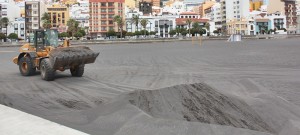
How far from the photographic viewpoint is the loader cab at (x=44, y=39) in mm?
18078

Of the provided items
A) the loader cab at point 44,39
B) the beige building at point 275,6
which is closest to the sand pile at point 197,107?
the loader cab at point 44,39

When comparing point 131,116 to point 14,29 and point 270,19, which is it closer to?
point 14,29

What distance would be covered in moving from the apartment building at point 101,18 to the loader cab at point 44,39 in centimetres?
13366

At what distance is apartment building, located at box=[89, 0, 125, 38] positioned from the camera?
151 meters

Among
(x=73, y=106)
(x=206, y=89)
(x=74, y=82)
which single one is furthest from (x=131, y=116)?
(x=74, y=82)

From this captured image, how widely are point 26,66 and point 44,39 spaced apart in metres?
1.76

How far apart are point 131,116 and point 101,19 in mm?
146218

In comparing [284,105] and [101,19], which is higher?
[101,19]

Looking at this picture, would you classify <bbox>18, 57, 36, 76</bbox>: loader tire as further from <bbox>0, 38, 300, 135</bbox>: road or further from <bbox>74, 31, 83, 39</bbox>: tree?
<bbox>74, 31, 83, 39</bbox>: tree

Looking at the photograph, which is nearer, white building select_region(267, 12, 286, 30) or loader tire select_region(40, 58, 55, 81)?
loader tire select_region(40, 58, 55, 81)

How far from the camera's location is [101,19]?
151125 millimetres

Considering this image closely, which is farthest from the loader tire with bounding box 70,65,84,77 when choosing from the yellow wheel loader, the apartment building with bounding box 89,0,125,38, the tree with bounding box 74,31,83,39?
the apartment building with bounding box 89,0,125,38

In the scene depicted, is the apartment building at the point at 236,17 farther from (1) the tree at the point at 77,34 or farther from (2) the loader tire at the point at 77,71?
(2) the loader tire at the point at 77,71

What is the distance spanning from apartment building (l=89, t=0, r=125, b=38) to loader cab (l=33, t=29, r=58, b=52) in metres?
134
